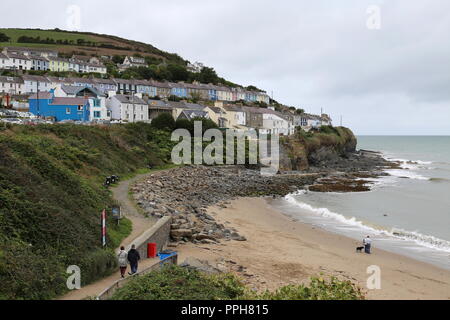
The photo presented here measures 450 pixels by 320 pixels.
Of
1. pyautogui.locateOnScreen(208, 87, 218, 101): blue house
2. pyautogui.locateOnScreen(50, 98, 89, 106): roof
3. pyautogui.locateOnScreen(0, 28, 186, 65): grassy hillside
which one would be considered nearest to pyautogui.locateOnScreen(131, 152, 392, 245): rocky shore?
pyautogui.locateOnScreen(50, 98, 89, 106): roof

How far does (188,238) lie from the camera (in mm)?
18844

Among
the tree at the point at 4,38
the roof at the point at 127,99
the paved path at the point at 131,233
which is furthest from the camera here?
the tree at the point at 4,38

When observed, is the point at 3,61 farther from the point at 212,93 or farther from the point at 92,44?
the point at 92,44

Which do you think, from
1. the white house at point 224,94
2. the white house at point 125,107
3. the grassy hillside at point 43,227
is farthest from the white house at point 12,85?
the grassy hillside at point 43,227

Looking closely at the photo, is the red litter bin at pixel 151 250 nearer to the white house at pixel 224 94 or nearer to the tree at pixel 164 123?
the tree at pixel 164 123

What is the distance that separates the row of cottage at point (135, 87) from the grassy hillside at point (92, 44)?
41.1 metres

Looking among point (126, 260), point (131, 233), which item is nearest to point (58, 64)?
point (131, 233)

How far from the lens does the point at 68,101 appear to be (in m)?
49.2

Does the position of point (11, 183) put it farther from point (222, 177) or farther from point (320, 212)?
point (222, 177)

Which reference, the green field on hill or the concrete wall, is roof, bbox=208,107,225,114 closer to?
the concrete wall

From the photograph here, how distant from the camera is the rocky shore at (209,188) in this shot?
66.7 ft

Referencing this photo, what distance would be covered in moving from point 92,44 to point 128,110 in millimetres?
87936

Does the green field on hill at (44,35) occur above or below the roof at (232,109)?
above
